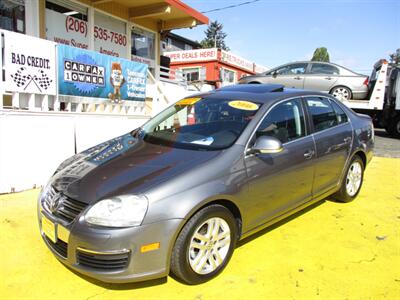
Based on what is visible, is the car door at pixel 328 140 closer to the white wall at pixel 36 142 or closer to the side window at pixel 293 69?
the white wall at pixel 36 142

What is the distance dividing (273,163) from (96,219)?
5.67ft

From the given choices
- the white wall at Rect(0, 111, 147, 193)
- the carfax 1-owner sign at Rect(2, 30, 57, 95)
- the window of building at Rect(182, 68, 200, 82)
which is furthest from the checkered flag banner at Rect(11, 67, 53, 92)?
the window of building at Rect(182, 68, 200, 82)

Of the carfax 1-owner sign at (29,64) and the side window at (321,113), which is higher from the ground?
the carfax 1-owner sign at (29,64)

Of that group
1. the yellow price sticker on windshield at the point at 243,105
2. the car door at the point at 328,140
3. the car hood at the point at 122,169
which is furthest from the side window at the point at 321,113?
the car hood at the point at 122,169

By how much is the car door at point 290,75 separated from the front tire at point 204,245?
879 cm

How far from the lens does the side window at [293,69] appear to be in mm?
11086

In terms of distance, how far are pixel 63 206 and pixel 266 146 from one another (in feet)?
5.85

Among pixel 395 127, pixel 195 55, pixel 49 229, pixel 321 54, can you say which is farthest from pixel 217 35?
pixel 49 229

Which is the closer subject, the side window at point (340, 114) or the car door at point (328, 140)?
the car door at point (328, 140)

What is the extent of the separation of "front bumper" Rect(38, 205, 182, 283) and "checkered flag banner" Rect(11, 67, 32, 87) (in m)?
3.60

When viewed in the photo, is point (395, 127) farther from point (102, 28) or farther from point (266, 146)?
point (266, 146)

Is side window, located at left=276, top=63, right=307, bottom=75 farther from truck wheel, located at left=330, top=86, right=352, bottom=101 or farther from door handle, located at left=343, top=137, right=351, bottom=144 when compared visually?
door handle, located at left=343, top=137, right=351, bottom=144

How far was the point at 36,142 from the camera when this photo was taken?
5.47m

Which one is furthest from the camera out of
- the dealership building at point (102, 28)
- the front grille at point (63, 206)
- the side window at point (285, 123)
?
the dealership building at point (102, 28)
